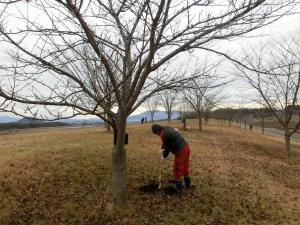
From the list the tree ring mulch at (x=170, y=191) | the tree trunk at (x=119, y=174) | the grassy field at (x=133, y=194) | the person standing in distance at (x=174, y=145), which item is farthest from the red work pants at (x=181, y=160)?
the tree trunk at (x=119, y=174)

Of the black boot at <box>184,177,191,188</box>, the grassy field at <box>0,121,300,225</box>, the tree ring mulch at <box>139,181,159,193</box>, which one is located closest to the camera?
the grassy field at <box>0,121,300,225</box>

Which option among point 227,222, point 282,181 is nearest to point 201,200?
point 227,222

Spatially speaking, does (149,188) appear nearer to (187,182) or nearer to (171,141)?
(187,182)

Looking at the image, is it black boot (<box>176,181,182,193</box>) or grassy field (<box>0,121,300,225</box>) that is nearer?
grassy field (<box>0,121,300,225</box>)

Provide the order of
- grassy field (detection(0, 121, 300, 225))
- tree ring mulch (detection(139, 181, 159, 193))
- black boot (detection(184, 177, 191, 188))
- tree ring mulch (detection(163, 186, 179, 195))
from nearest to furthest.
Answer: grassy field (detection(0, 121, 300, 225)), tree ring mulch (detection(163, 186, 179, 195)), tree ring mulch (detection(139, 181, 159, 193)), black boot (detection(184, 177, 191, 188))

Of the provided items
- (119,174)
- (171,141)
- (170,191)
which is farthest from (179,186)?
(119,174)

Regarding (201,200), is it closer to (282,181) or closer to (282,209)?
(282,209)

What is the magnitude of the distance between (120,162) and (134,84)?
6.80ft

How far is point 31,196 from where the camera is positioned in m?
9.55

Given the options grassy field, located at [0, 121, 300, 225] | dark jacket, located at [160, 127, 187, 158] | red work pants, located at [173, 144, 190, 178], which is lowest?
grassy field, located at [0, 121, 300, 225]

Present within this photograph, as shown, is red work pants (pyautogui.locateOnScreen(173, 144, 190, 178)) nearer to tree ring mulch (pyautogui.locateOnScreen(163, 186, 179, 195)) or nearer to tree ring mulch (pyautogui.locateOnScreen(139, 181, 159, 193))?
tree ring mulch (pyautogui.locateOnScreen(163, 186, 179, 195))

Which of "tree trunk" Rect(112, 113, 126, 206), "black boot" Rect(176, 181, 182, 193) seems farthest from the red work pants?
"tree trunk" Rect(112, 113, 126, 206)

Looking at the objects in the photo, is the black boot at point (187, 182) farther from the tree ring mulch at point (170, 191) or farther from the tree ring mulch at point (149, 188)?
the tree ring mulch at point (149, 188)

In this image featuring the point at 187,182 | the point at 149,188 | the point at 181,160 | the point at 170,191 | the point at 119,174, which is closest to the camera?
the point at 119,174
